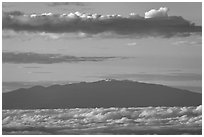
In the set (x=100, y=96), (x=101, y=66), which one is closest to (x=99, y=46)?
(x=101, y=66)

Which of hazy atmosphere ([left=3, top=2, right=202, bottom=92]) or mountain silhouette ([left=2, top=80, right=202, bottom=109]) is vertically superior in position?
hazy atmosphere ([left=3, top=2, right=202, bottom=92])

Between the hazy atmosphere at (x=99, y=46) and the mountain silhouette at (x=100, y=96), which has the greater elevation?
the hazy atmosphere at (x=99, y=46)

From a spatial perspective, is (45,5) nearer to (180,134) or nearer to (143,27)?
(143,27)

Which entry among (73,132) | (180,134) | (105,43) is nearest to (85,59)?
(105,43)

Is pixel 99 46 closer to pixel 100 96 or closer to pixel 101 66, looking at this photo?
pixel 101 66

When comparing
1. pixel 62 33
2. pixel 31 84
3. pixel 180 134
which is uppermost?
pixel 62 33

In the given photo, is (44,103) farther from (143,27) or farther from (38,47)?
(143,27)

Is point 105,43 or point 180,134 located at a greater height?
point 105,43
